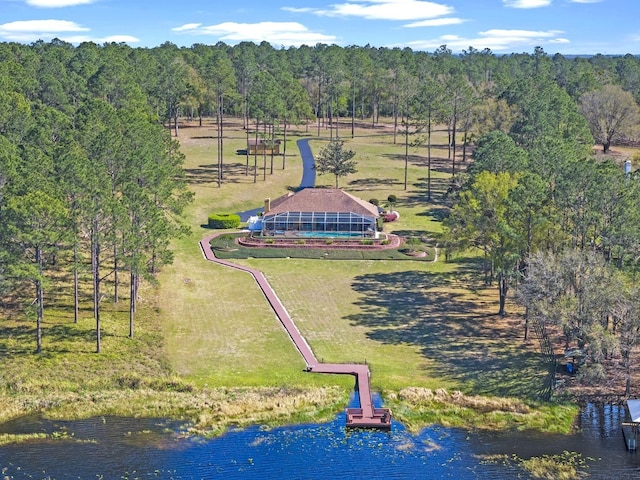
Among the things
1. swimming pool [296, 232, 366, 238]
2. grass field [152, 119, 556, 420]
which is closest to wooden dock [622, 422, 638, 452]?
grass field [152, 119, 556, 420]

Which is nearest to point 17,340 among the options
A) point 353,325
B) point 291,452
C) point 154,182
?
point 154,182

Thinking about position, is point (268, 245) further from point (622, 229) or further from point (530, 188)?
point (622, 229)

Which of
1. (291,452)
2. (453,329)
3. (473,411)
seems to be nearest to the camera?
(291,452)

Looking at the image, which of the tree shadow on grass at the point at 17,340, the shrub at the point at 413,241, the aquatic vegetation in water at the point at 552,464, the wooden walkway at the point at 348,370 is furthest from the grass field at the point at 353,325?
the tree shadow on grass at the point at 17,340

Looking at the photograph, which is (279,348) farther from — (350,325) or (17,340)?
(17,340)

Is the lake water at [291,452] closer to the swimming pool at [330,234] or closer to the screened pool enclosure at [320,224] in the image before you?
the swimming pool at [330,234]
